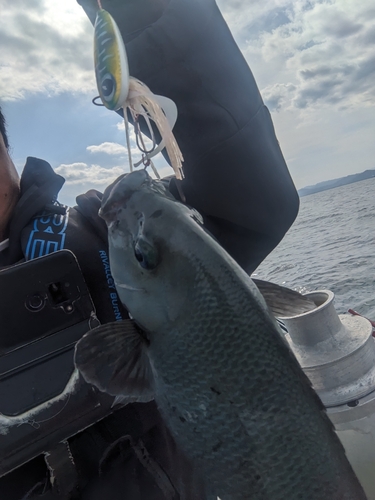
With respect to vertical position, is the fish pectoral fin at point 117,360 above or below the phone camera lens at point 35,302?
below

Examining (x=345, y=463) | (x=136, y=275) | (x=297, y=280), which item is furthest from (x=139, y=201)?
(x=297, y=280)

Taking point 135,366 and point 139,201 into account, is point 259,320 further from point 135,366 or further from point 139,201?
point 139,201

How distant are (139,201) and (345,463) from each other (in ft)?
4.12

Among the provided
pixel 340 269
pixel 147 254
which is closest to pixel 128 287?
pixel 147 254

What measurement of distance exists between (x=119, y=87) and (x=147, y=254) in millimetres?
640

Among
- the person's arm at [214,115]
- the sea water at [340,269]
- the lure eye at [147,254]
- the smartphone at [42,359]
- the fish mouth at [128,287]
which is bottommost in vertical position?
the sea water at [340,269]

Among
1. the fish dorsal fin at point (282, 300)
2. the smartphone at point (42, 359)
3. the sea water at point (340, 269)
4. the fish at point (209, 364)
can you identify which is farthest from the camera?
the sea water at point (340, 269)

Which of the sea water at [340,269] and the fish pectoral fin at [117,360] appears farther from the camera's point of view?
the sea water at [340,269]

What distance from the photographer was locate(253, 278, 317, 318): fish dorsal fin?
1724mm

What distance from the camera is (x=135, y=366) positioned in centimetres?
167

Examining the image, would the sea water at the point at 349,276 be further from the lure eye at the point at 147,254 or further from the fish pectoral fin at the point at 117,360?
the lure eye at the point at 147,254

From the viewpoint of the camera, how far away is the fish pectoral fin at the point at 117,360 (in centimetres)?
160

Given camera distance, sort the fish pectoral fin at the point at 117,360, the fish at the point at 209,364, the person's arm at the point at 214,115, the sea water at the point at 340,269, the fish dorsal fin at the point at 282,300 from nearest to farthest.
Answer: the fish at the point at 209,364, the fish pectoral fin at the point at 117,360, the fish dorsal fin at the point at 282,300, the person's arm at the point at 214,115, the sea water at the point at 340,269

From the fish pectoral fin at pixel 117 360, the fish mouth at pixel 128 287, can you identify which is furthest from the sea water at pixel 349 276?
the fish mouth at pixel 128 287
